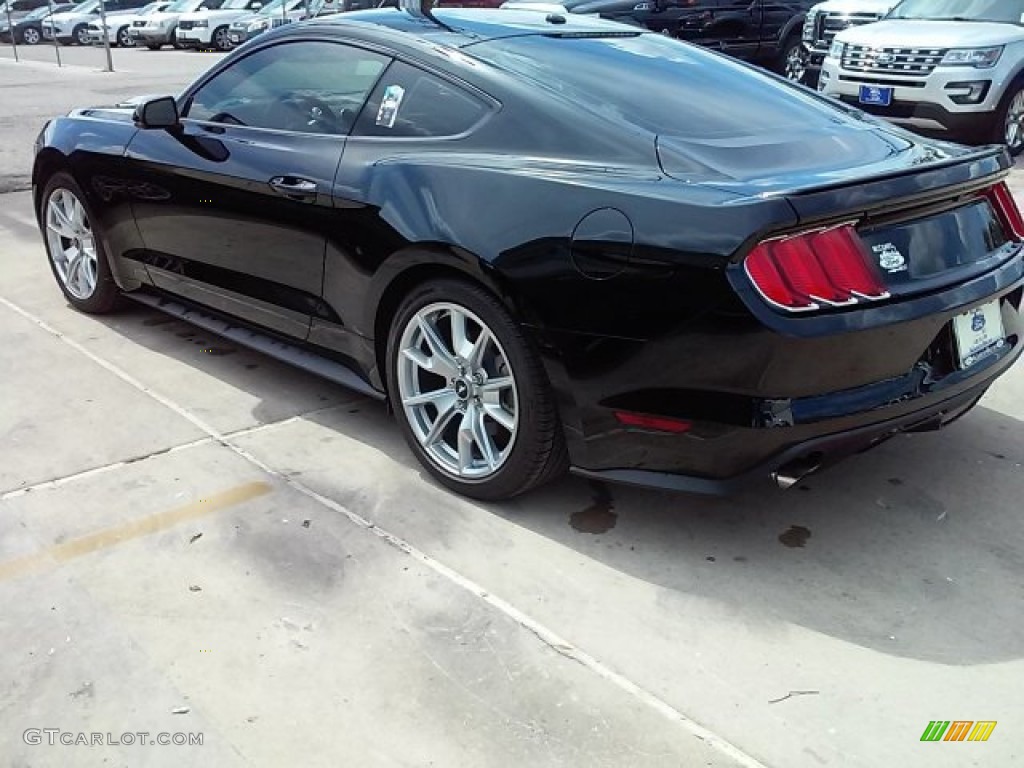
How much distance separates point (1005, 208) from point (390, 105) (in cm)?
210

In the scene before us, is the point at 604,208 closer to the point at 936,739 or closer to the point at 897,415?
the point at 897,415

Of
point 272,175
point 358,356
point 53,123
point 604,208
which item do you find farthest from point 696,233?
point 53,123

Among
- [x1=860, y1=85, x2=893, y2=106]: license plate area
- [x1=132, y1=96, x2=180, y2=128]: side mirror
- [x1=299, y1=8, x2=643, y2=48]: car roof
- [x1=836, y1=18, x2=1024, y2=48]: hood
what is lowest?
[x1=860, y1=85, x2=893, y2=106]: license plate area

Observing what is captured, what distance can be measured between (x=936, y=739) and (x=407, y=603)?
1.40 meters

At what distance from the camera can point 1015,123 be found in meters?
9.42

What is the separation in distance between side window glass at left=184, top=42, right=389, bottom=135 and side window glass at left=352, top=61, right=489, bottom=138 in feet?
0.26

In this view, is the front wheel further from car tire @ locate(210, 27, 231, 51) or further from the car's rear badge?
car tire @ locate(210, 27, 231, 51)

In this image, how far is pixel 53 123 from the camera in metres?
5.32

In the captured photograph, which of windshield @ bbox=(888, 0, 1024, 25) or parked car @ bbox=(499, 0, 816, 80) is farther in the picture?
parked car @ bbox=(499, 0, 816, 80)

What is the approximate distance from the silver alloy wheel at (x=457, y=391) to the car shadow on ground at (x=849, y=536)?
0.54ft

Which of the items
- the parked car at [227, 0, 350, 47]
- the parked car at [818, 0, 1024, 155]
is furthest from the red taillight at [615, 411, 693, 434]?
the parked car at [227, 0, 350, 47]

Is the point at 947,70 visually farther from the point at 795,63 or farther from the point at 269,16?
the point at 269,16

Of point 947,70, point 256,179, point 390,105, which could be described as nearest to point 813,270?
point 390,105
